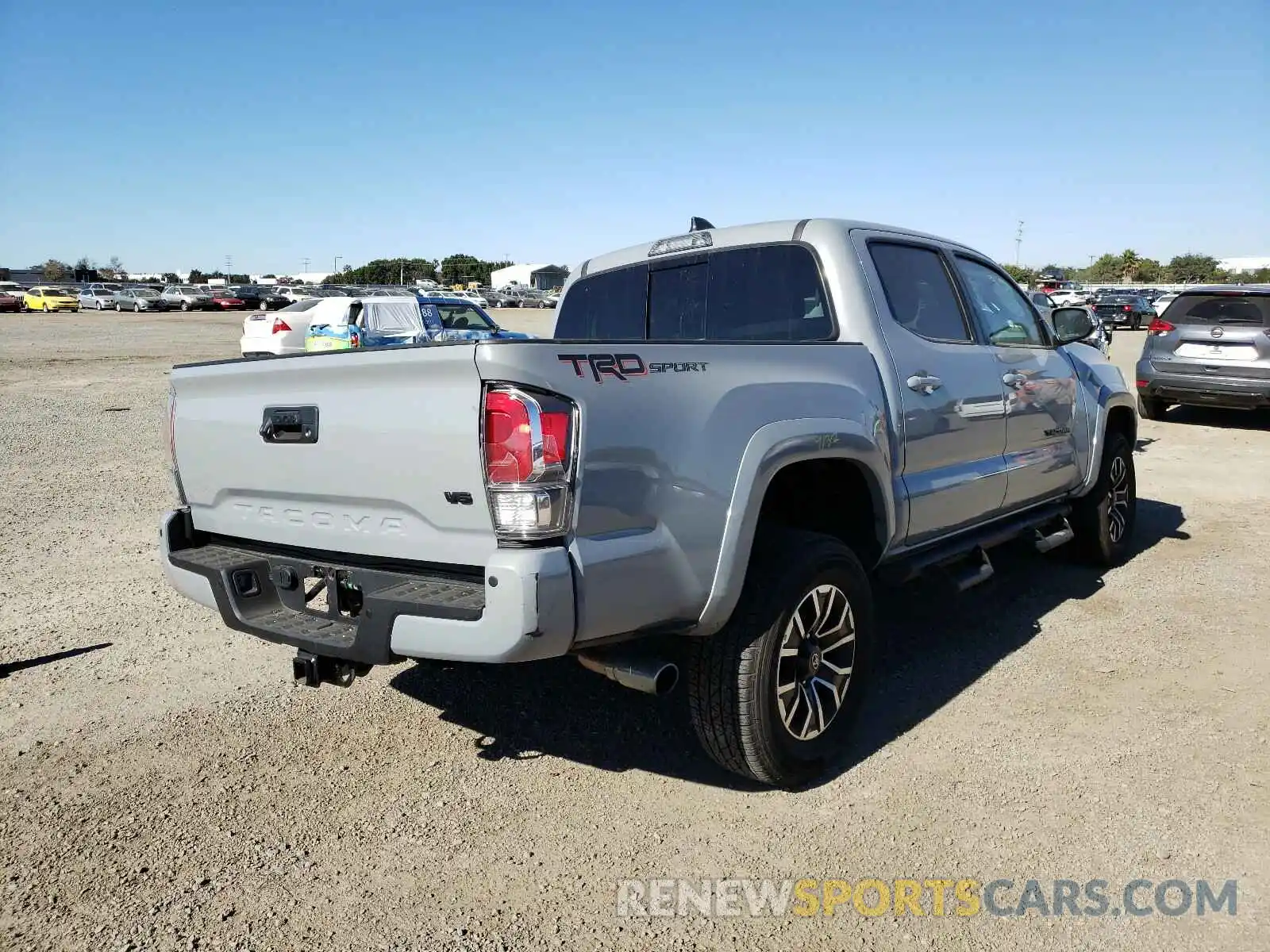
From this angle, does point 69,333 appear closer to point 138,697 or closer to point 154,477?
point 154,477

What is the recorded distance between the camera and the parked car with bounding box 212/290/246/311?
197ft

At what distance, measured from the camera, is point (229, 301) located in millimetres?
59969

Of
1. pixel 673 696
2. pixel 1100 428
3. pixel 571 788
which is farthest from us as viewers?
pixel 1100 428

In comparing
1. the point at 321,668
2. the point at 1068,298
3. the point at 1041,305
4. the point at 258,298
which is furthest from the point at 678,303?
the point at 258,298

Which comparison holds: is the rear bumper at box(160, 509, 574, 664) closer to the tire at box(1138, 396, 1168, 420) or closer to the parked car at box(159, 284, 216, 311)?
the tire at box(1138, 396, 1168, 420)

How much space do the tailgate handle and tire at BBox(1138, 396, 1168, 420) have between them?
1250 centimetres

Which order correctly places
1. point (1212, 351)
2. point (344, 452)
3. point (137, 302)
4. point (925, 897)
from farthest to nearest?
point (137, 302) → point (1212, 351) → point (344, 452) → point (925, 897)

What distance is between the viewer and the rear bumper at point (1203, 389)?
1161 centimetres

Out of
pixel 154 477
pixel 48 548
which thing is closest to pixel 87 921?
pixel 48 548

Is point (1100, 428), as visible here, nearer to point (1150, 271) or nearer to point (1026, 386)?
point (1026, 386)

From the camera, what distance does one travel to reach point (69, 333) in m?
33.5

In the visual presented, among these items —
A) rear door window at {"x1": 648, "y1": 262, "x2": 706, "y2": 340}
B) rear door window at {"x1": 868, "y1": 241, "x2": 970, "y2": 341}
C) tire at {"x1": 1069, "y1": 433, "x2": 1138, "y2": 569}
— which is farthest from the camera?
tire at {"x1": 1069, "y1": 433, "x2": 1138, "y2": 569}

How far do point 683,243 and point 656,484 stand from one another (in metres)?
1.96

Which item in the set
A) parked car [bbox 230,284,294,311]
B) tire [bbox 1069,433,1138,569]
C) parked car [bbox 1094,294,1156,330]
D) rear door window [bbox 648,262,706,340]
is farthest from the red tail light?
parked car [bbox 230,284,294,311]
